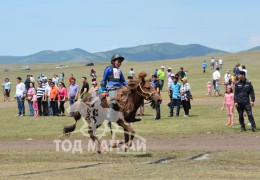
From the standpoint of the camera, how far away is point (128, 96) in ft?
50.3

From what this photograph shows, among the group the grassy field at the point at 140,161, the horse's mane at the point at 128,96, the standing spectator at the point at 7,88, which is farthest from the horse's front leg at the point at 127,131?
the standing spectator at the point at 7,88

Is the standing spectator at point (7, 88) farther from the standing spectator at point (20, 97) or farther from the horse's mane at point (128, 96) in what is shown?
the horse's mane at point (128, 96)

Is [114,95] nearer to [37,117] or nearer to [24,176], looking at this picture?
[24,176]

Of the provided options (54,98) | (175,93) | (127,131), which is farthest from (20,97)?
(127,131)

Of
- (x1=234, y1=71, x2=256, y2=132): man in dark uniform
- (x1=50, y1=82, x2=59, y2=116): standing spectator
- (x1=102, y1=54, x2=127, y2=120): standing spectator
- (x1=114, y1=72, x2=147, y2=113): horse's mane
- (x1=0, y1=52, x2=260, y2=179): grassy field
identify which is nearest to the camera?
(x1=0, y1=52, x2=260, y2=179): grassy field

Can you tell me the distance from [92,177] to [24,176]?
1445 millimetres

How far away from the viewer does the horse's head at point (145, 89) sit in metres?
15.2

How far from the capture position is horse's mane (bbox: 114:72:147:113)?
600 inches

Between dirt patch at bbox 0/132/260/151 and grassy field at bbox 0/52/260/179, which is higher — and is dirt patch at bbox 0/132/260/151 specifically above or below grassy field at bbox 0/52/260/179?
below

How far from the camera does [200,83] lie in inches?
2330

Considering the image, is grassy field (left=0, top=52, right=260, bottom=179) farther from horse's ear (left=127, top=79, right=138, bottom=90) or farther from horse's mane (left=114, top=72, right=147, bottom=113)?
horse's ear (left=127, top=79, right=138, bottom=90)

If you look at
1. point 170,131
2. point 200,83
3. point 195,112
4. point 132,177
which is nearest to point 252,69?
point 200,83

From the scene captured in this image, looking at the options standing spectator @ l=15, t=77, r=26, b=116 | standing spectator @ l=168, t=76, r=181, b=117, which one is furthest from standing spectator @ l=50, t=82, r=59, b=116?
standing spectator @ l=168, t=76, r=181, b=117

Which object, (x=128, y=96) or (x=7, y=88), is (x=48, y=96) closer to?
(x=7, y=88)
